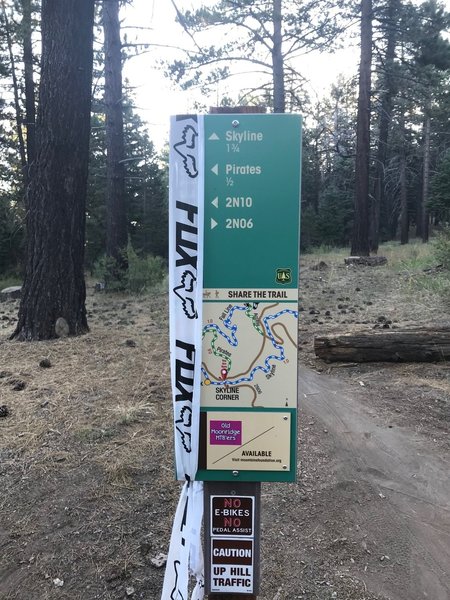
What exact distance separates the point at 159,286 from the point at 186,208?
941 centimetres

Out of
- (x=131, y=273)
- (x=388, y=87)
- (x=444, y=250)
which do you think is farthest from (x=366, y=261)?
(x=388, y=87)

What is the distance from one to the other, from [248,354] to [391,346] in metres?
3.90

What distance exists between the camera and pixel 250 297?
5.23 ft

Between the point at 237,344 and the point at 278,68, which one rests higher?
the point at 278,68

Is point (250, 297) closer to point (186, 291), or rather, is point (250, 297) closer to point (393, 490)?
point (186, 291)

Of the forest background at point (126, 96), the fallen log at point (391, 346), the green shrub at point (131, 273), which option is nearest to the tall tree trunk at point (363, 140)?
the forest background at point (126, 96)

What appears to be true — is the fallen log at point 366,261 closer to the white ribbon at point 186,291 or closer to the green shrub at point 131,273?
the green shrub at point 131,273

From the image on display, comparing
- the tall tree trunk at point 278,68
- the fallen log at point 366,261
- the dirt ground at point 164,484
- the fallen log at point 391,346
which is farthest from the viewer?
the tall tree trunk at point 278,68

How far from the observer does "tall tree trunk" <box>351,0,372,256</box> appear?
15.0m

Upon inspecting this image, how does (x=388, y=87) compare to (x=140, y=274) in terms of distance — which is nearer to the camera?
(x=140, y=274)

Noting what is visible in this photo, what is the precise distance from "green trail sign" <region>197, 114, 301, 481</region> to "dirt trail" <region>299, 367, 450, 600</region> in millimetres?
1273

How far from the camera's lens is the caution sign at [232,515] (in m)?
1.70

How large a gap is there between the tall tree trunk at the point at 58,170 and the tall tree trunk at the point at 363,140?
1111 centimetres

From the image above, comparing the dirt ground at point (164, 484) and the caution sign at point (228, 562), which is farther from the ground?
the caution sign at point (228, 562)
